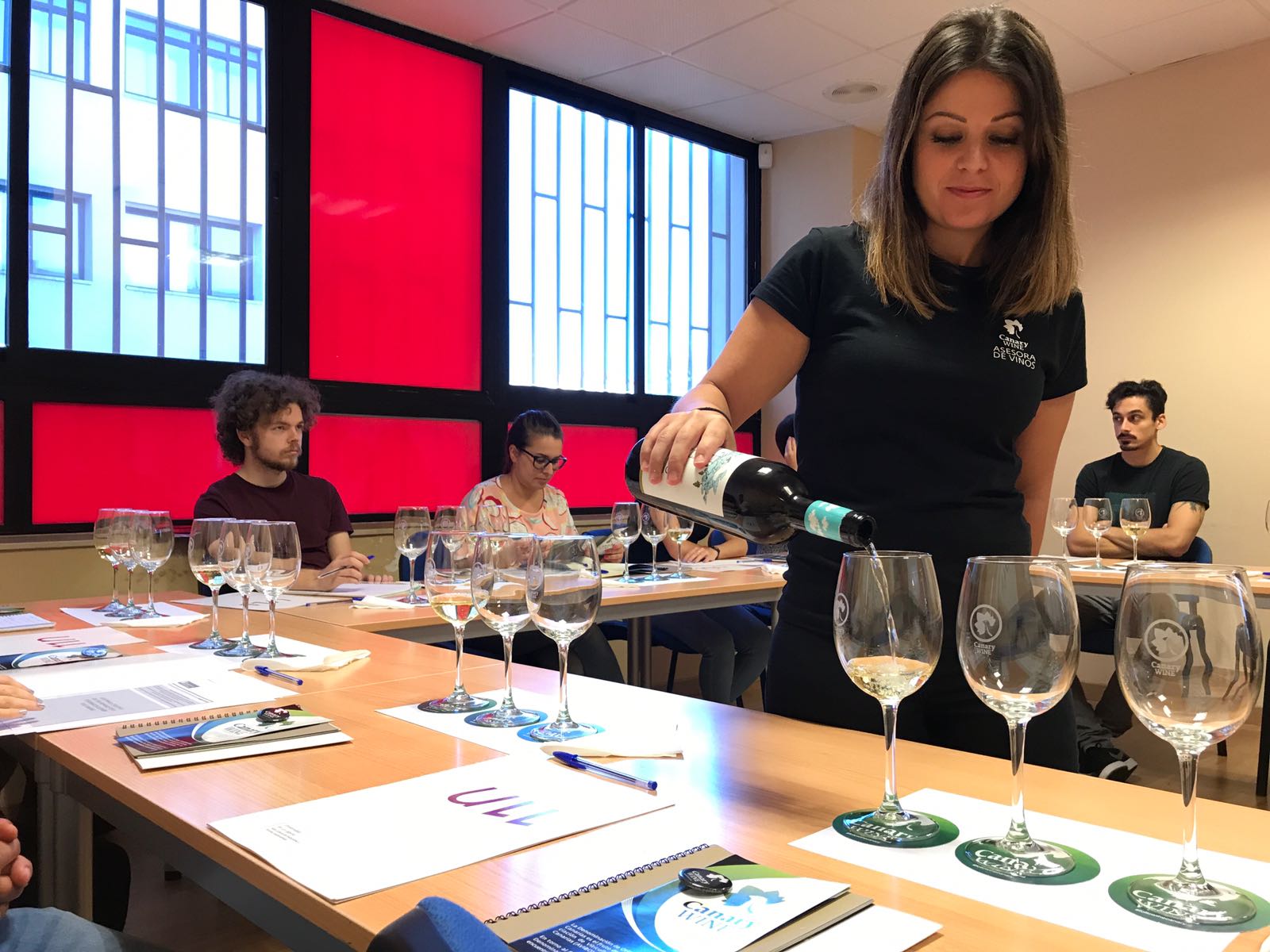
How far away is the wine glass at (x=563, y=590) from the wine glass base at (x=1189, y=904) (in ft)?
1.88

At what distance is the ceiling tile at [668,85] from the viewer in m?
4.73

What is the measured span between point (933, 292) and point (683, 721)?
0.62 m

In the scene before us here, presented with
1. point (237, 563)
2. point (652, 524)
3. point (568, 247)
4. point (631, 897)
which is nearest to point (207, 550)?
point (237, 563)

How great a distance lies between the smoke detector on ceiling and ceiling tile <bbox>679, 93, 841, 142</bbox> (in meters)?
0.24

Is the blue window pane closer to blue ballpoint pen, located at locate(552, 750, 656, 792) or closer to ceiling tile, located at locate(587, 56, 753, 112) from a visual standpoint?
ceiling tile, located at locate(587, 56, 753, 112)

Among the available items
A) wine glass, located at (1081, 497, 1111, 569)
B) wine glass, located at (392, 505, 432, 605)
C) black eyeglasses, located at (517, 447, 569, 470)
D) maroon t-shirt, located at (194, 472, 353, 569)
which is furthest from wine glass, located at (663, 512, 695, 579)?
wine glass, located at (1081, 497, 1111, 569)

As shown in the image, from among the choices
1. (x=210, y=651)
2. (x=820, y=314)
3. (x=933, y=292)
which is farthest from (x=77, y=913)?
(x=933, y=292)

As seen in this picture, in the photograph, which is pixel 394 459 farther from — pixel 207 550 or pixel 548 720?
pixel 548 720

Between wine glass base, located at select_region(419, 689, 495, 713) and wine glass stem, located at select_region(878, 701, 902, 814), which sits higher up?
wine glass stem, located at select_region(878, 701, 902, 814)

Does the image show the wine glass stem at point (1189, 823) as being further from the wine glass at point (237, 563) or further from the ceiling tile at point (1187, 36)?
the ceiling tile at point (1187, 36)

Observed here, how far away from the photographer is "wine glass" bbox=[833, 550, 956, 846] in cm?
77

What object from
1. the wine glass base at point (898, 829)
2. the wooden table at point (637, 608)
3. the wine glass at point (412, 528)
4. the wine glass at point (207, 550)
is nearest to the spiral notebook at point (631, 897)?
the wine glass base at point (898, 829)

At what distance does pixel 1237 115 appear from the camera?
4516mm

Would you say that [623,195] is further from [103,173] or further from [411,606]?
[411,606]
